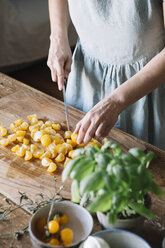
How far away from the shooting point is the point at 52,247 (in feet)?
2.67

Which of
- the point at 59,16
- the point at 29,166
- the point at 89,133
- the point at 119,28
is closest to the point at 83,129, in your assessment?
the point at 89,133

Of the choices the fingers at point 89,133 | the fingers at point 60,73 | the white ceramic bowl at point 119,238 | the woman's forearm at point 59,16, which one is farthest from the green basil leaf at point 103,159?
the woman's forearm at point 59,16

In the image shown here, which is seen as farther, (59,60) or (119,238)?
(59,60)

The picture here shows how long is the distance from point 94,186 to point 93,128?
57 centimetres

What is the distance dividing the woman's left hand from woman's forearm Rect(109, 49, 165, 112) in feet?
0.16

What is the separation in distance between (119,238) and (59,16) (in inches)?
48.6

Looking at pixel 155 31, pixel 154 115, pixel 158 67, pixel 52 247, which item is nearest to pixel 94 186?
pixel 52 247

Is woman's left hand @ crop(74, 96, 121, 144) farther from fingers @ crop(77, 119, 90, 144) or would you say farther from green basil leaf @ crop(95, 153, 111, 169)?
green basil leaf @ crop(95, 153, 111, 169)

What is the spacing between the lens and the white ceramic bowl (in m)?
0.84

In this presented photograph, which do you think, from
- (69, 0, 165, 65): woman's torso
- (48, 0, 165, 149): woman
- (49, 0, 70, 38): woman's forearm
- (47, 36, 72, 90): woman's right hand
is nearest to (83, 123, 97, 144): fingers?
(48, 0, 165, 149): woman

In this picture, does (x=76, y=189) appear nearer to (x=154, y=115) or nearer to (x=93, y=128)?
(x=93, y=128)

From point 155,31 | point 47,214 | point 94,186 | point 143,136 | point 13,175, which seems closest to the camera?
point 94,186

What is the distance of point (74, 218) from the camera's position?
92 cm

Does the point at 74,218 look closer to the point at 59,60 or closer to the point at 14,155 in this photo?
the point at 14,155
